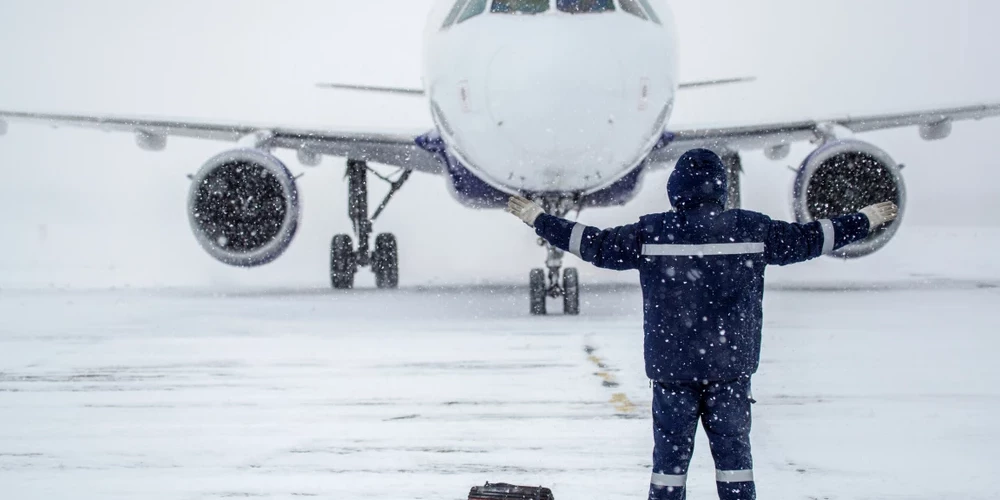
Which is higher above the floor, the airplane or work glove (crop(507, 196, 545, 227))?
the airplane

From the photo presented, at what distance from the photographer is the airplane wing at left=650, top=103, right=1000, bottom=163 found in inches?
437

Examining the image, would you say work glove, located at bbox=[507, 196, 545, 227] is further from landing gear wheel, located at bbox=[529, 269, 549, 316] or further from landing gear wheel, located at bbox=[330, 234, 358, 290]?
landing gear wheel, located at bbox=[330, 234, 358, 290]

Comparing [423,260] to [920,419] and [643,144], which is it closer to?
[643,144]

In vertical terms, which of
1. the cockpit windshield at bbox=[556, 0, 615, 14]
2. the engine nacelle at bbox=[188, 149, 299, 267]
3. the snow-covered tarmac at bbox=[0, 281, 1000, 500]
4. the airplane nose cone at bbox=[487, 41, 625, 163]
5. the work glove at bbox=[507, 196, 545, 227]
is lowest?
the snow-covered tarmac at bbox=[0, 281, 1000, 500]

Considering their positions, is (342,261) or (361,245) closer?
(342,261)

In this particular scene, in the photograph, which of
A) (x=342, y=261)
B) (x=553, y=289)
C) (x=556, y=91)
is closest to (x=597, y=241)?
(x=556, y=91)

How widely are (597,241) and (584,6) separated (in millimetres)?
4690

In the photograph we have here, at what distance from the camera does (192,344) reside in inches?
285

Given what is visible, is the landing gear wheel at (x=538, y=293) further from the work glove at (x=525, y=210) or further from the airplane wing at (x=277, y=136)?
the work glove at (x=525, y=210)

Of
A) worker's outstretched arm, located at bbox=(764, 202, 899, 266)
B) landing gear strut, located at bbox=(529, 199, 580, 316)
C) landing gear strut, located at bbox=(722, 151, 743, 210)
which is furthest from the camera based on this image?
landing gear strut, located at bbox=(722, 151, 743, 210)

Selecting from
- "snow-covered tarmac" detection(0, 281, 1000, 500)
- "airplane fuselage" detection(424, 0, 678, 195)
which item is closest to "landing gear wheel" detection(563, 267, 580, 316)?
"snow-covered tarmac" detection(0, 281, 1000, 500)

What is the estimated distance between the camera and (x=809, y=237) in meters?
3.09

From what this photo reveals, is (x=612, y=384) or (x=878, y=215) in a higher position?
(x=878, y=215)

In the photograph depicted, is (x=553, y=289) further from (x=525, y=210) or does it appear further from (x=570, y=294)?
(x=525, y=210)
